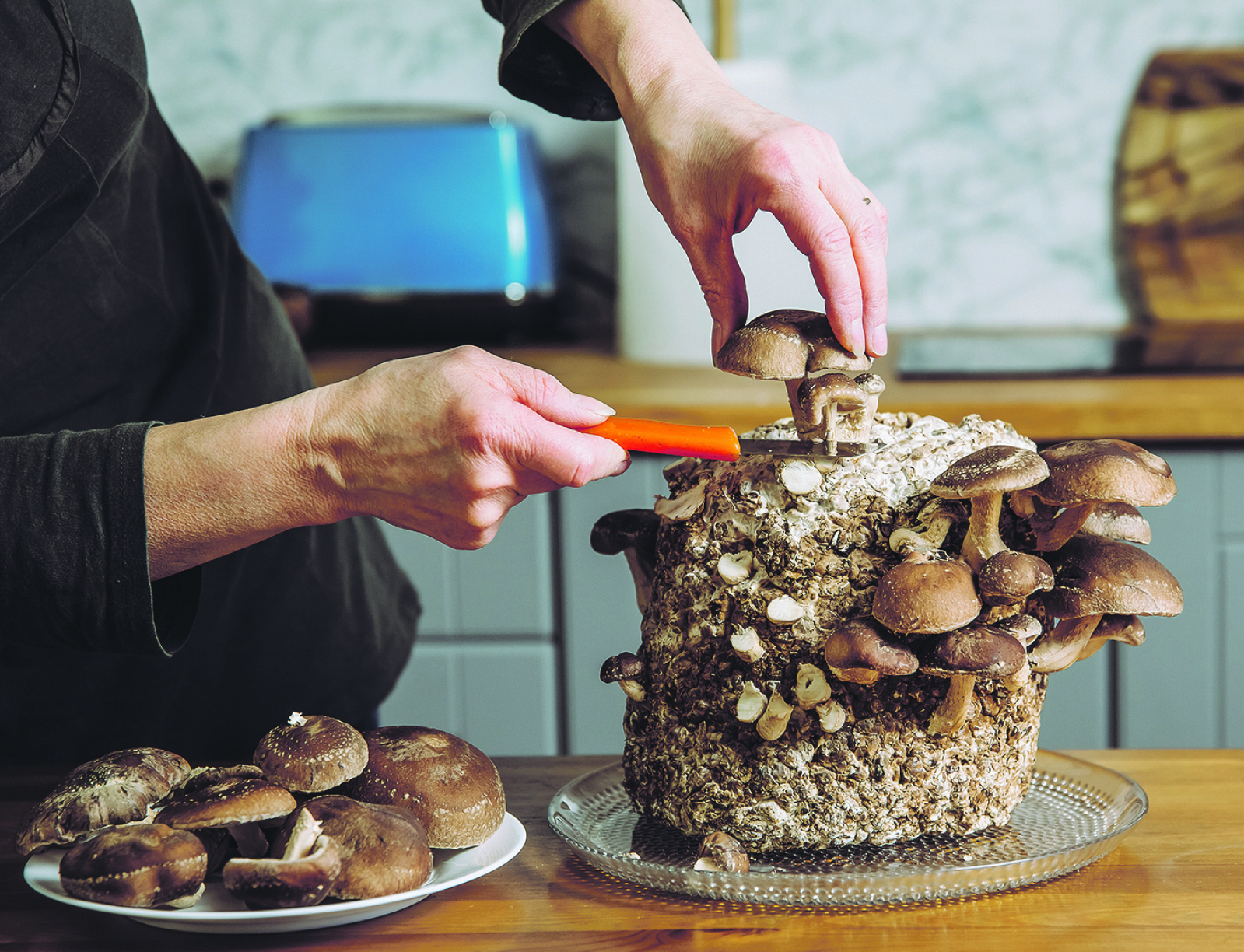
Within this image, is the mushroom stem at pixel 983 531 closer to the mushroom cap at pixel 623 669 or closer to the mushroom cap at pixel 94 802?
the mushroom cap at pixel 623 669

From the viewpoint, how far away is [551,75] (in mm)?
1050

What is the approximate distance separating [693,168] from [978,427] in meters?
0.28

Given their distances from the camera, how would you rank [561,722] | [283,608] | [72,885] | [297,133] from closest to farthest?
1. [72,885]
2. [283,608]
3. [561,722]
4. [297,133]

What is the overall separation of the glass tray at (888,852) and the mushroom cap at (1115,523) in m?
0.18

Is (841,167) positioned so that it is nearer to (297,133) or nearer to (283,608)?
(283,608)

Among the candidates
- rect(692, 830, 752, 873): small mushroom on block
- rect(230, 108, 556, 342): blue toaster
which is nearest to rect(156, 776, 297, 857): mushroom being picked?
rect(692, 830, 752, 873): small mushroom on block

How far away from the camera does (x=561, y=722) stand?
192 cm

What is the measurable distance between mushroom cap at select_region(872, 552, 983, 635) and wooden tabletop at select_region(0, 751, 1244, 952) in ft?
0.57

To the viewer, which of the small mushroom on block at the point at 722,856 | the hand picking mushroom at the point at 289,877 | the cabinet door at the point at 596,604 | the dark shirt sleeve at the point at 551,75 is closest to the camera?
the hand picking mushroom at the point at 289,877

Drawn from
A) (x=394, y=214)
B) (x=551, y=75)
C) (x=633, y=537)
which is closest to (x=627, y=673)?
(x=633, y=537)

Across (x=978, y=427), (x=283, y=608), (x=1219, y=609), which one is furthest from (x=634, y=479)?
(x=978, y=427)

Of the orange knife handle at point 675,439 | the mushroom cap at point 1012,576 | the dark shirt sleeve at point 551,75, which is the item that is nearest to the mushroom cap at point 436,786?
the orange knife handle at point 675,439

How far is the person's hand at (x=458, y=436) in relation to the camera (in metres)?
0.73

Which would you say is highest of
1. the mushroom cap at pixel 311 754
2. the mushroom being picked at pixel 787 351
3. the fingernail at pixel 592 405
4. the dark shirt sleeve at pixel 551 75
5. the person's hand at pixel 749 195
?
the dark shirt sleeve at pixel 551 75
